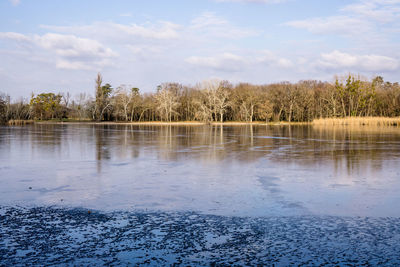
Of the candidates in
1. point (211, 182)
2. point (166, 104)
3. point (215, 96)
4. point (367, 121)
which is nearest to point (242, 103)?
point (215, 96)

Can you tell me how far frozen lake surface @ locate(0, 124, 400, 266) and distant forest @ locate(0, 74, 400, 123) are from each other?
2863 inches

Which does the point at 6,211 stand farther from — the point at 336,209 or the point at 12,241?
the point at 336,209

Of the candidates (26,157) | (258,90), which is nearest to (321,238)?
(26,157)

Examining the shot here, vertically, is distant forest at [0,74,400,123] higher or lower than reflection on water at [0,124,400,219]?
higher

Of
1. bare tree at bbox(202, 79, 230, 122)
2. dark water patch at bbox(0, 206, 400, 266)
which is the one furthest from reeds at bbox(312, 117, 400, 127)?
dark water patch at bbox(0, 206, 400, 266)

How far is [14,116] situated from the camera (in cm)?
9800

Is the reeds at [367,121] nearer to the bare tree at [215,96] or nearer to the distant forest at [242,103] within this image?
the distant forest at [242,103]

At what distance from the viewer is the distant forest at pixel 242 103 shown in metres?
87.8

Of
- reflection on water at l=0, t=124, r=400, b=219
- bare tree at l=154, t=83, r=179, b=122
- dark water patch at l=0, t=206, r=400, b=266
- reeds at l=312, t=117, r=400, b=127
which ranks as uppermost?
bare tree at l=154, t=83, r=179, b=122

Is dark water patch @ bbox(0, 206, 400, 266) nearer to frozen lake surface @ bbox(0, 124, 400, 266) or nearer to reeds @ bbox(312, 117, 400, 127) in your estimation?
frozen lake surface @ bbox(0, 124, 400, 266)

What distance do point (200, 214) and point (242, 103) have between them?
292 feet

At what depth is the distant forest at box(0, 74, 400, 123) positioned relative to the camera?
8781cm

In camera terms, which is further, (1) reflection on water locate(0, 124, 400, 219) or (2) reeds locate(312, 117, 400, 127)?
(2) reeds locate(312, 117, 400, 127)

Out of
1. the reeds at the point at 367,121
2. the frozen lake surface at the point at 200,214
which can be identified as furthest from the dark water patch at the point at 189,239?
the reeds at the point at 367,121
